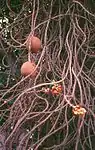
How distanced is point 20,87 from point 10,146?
33cm

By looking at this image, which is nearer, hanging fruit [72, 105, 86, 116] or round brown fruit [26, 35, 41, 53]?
hanging fruit [72, 105, 86, 116]

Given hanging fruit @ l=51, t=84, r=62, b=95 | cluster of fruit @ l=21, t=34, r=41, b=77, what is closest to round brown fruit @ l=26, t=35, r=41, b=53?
cluster of fruit @ l=21, t=34, r=41, b=77

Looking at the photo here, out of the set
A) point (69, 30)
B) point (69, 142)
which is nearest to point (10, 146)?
point (69, 142)

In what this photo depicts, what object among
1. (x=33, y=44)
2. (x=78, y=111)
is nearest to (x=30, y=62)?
(x=33, y=44)

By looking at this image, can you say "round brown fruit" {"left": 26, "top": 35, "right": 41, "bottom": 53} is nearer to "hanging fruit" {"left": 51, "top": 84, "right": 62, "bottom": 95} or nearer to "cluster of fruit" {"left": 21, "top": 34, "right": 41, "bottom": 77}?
"cluster of fruit" {"left": 21, "top": 34, "right": 41, "bottom": 77}

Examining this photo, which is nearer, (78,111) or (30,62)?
(78,111)

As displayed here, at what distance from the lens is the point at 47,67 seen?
1496mm

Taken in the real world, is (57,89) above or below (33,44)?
below

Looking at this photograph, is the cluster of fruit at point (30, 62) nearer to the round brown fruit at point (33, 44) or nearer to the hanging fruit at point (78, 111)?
the round brown fruit at point (33, 44)

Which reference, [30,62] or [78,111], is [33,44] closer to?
[30,62]

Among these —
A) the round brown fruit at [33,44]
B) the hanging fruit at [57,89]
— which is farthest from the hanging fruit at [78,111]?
the round brown fruit at [33,44]

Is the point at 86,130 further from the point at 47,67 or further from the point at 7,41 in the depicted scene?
the point at 7,41

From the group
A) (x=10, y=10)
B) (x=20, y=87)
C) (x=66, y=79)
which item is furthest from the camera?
(x=10, y=10)

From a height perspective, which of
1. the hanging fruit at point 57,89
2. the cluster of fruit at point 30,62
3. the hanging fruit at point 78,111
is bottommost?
the hanging fruit at point 78,111
